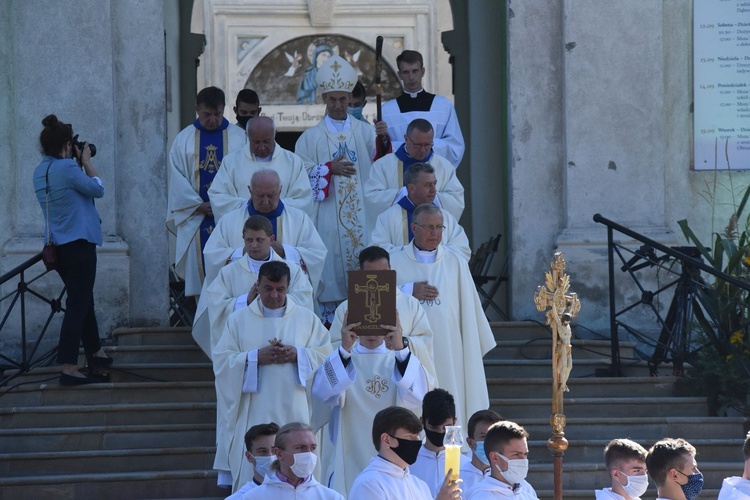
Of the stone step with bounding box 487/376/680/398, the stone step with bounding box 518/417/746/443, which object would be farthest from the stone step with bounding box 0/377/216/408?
the stone step with bounding box 518/417/746/443

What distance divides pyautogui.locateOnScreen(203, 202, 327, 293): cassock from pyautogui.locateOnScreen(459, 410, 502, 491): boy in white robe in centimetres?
293

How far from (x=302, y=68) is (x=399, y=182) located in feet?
42.5

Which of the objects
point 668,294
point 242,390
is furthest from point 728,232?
point 242,390

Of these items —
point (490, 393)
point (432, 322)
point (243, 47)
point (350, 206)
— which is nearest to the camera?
point (432, 322)

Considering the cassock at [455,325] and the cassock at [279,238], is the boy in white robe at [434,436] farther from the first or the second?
the cassock at [279,238]

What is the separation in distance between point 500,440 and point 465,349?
3088mm

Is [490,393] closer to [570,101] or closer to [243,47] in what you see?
[570,101]

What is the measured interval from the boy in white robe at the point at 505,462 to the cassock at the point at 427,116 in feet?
18.1

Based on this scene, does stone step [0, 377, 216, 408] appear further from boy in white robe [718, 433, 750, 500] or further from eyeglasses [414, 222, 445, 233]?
boy in white robe [718, 433, 750, 500]

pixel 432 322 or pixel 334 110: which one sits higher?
pixel 334 110

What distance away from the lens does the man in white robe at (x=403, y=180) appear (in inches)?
462

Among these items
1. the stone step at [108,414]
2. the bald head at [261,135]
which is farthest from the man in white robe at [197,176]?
the stone step at [108,414]

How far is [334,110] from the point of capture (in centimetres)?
1248

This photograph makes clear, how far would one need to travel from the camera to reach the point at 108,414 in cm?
1089
